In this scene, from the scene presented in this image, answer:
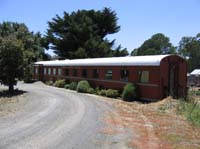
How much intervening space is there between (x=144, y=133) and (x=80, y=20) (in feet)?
169

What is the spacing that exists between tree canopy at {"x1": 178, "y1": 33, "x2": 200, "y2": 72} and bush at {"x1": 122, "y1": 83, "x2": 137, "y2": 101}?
233 ft

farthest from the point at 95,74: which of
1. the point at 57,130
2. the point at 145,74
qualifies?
the point at 57,130

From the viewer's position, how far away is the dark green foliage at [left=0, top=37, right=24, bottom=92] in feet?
98.6

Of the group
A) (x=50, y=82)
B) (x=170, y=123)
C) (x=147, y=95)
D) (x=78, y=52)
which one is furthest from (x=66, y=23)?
(x=170, y=123)

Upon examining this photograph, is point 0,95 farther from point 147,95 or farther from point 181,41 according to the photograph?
point 181,41

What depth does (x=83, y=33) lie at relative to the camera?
5938 cm

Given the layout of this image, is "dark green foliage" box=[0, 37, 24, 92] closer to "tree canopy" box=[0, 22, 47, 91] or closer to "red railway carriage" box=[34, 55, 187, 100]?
"tree canopy" box=[0, 22, 47, 91]

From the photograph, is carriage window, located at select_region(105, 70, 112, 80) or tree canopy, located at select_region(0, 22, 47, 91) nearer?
tree canopy, located at select_region(0, 22, 47, 91)

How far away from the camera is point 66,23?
63.6m

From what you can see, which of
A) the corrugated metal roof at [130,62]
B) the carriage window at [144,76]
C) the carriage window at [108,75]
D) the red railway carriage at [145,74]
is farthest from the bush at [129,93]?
the carriage window at [108,75]

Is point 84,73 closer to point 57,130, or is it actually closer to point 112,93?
point 112,93

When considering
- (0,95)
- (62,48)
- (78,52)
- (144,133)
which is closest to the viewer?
(144,133)

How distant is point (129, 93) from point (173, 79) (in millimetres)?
3510

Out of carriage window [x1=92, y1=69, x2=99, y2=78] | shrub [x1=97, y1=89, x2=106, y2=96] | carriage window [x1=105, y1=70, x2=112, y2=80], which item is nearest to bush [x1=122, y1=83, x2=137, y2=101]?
shrub [x1=97, y1=89, x2=106, y2=96]
